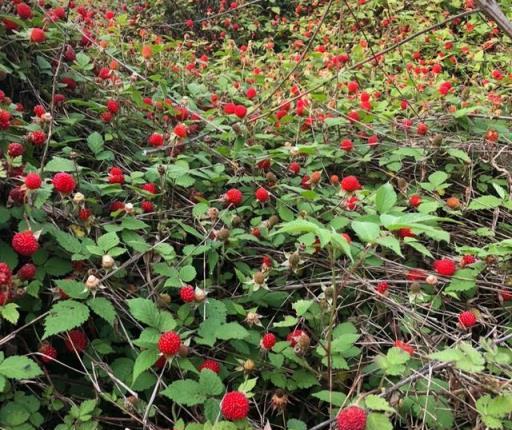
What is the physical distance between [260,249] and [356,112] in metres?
1.21

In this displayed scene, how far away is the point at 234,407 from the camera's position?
1190 mm

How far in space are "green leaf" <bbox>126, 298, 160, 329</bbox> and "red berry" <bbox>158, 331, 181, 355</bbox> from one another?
2.5 inches

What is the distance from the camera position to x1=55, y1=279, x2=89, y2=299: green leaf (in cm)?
140

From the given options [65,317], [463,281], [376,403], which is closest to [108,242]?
[65,317]

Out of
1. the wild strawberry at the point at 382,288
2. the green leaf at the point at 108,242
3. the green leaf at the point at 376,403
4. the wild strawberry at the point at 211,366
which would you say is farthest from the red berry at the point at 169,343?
the wild strawberry at the point at 382,288

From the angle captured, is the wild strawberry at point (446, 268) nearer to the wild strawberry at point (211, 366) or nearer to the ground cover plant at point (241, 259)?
the ground cover plant at point (241, 259)

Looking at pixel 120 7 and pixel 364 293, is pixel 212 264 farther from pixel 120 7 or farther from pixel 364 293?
pixel 120 7

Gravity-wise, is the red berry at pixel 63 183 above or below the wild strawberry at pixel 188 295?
above

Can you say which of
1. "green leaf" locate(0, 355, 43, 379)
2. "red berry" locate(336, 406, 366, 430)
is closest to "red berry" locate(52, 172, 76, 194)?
"green leaf" locate(0, 355, 43, 379)

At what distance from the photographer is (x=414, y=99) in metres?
3.33

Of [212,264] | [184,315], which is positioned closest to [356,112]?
[212,264]

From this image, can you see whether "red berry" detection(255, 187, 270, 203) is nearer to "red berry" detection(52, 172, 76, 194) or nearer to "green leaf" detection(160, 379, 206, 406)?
"red berry" detection(52, 172, 76, 194)

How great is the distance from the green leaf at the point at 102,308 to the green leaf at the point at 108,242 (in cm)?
17

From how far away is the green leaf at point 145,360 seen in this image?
1.27 metres
